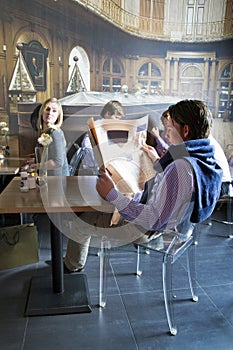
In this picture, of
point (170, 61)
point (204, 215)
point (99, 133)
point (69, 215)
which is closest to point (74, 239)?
point (69, 215)

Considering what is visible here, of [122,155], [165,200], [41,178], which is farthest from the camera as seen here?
[122,155]

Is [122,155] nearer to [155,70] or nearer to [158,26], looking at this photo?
[155,70]

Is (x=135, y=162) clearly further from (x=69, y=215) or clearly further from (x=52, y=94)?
(x=52, y=94)

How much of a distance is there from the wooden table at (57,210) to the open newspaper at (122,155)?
19 cm

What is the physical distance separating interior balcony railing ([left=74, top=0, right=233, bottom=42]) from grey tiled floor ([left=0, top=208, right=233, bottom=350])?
2.34m

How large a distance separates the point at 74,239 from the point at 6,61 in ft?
6.20

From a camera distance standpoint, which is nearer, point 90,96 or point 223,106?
point 90,96

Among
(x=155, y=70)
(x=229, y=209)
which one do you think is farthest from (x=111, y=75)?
(x=229, y=209)

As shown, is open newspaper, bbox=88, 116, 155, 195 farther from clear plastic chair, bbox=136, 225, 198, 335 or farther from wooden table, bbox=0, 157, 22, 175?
wooden table, bbox=0, 157, 22, 175

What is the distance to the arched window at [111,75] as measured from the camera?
3.32 meters

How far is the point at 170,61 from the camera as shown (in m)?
3.47

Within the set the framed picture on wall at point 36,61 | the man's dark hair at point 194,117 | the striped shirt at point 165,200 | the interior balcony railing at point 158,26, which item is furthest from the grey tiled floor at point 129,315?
the interior balcony railing at point 158,26

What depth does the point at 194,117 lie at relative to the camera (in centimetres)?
152

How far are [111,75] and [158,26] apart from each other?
2.38 ft
